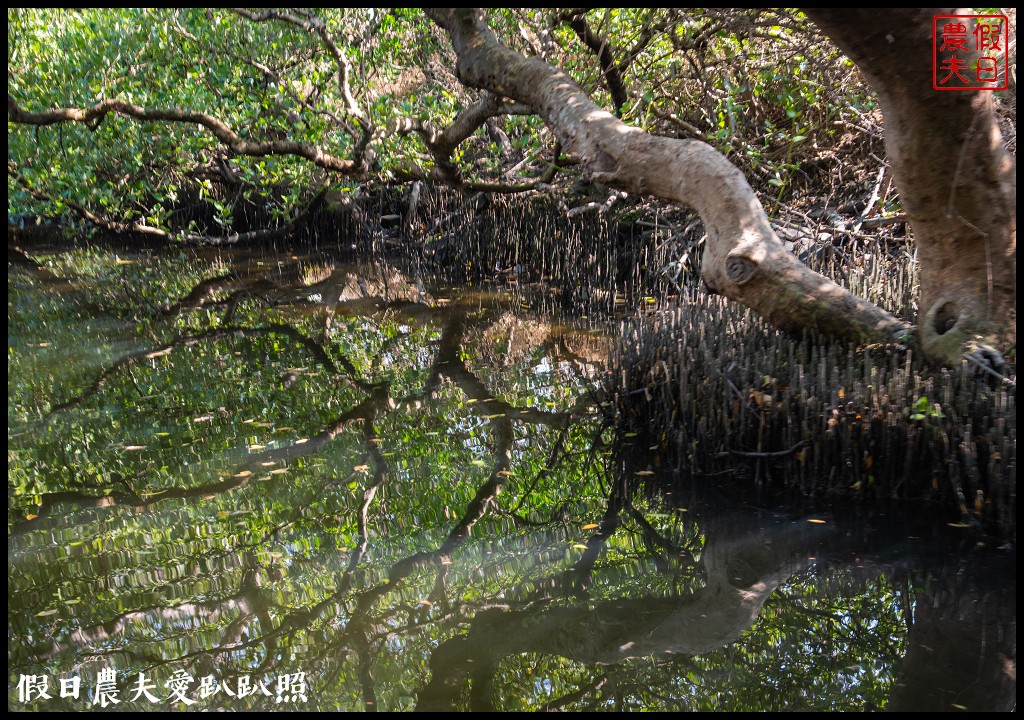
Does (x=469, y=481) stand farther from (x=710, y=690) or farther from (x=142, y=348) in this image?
(x=142, y=348)

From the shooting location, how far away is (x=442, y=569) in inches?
153

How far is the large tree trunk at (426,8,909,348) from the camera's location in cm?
485

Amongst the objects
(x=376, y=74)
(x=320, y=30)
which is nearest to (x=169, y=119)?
(x=320, y=30)

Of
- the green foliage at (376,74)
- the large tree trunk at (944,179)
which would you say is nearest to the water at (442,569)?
the large tree trunk at (944,179)

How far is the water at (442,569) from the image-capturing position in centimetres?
305

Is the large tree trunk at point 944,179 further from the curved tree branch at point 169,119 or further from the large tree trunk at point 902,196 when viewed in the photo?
the curved tree branch at point 169,119

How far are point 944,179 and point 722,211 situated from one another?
3.86 feet

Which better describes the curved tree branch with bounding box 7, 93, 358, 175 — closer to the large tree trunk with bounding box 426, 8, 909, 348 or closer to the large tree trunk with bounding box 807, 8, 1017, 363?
the large tree trunk with bounding box 426, 8, 909, 348

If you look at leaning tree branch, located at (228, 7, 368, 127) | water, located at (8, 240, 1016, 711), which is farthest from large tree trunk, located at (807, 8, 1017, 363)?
leaning tree branch, located at (228, 7, 368, 127)

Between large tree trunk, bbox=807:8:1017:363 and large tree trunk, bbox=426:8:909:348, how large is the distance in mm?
395

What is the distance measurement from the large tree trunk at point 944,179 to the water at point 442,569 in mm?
1071

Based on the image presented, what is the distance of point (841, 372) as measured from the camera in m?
4.60

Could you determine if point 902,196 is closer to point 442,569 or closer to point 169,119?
point 442,569

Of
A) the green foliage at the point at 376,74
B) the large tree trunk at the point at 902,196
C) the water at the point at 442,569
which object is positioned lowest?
the water at the point at 442,569
